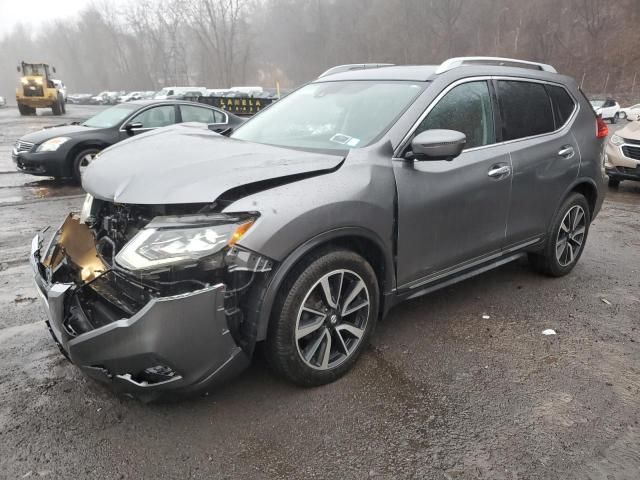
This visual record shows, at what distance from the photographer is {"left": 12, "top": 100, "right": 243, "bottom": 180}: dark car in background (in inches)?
351

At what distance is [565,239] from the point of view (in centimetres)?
450

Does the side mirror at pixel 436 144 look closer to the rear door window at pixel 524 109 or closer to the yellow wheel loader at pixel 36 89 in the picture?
the rear door window at pixel 524 109

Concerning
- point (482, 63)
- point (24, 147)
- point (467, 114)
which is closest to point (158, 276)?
point (467, 114)

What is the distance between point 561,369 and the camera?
10.3 ft

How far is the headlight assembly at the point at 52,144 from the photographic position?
891 cm

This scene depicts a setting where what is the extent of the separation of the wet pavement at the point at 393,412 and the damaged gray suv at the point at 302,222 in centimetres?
28

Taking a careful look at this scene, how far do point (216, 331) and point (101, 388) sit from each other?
98 cm

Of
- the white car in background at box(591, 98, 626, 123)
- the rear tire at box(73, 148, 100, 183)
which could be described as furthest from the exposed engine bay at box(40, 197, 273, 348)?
the white car in background at box(591, 98, 626, 123)

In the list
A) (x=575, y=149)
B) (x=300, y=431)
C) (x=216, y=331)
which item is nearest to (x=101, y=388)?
(x=216, y=331)

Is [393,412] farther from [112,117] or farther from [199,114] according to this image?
[112,117]

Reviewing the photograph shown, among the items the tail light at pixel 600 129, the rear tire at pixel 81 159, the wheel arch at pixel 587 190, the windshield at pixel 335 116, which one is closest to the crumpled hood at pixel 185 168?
the windshield at pixel 335 116

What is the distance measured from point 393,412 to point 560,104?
3178 mm

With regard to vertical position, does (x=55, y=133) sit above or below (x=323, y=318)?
above

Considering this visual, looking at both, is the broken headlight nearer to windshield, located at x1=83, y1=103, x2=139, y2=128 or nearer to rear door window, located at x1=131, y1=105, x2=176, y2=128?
rear door window, located at x1=131, y1=105, x2=176, y2=128
